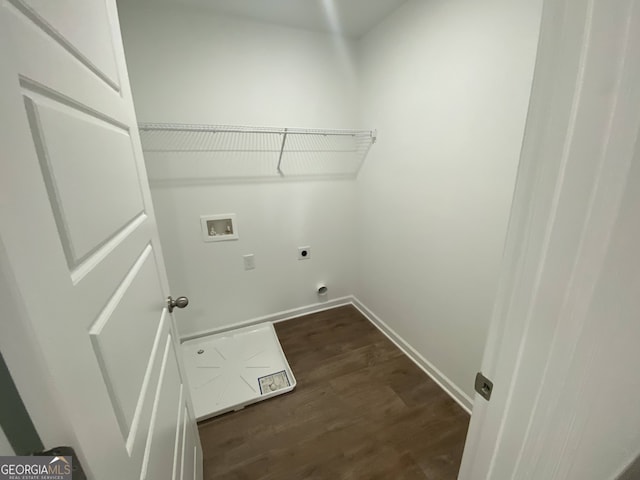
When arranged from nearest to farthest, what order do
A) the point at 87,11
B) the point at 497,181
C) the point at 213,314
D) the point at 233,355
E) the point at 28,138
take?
the point at 28,138
the point at 87,11
the point at 497,181
the point at 233,355
the point at 213,314

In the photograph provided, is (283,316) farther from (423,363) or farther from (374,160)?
(374,160)

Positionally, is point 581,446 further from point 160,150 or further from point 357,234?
point 160,150

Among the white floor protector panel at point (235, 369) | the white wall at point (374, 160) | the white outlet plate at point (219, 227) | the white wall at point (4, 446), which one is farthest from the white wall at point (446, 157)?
the white wall at point (4, 446)

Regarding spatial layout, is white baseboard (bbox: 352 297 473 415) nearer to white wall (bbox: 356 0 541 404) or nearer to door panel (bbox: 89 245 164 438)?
white wall (bbox: 356 0 541 404)

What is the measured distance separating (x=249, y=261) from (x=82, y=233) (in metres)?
1.75

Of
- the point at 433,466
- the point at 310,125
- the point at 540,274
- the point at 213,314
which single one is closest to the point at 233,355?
the point at 213,314

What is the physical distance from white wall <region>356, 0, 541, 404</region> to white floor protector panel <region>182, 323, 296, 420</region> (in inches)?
40.7

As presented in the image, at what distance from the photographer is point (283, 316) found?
240 cm

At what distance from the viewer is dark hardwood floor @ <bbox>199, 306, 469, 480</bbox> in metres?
1.25

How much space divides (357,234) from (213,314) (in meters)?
1.50

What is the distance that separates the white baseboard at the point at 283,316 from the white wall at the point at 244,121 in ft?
0.15

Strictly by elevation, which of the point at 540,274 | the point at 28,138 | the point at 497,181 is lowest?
the point at 540,274

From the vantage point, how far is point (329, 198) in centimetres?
227

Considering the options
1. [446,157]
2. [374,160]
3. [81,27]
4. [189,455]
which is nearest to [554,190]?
[81,27]
